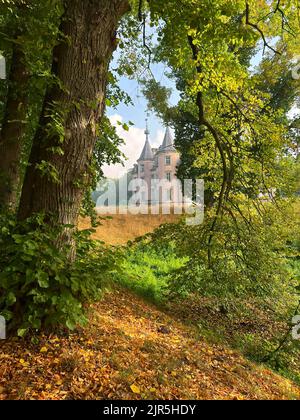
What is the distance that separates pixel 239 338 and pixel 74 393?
159 inches

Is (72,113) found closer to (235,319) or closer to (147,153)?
(235,319)

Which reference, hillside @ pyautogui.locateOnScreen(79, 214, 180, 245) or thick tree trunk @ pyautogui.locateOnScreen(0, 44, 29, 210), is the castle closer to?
hillside @ pyautogui.locateOnScreen(79, 214, 180, 245)

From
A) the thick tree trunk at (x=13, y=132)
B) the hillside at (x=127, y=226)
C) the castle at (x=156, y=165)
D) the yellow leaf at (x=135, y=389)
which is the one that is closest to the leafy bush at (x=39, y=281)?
the yellow leaf at (x=135, y=389)

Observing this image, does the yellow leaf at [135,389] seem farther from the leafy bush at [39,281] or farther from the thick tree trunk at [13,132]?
the thick tree trunk at [13,132]

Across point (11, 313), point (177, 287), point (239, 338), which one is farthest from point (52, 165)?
point (239, 338)

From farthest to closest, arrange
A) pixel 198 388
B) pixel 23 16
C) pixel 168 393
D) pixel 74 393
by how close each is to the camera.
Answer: pixel 23 16 → pixel 198 388 → pixel 168 393 → pixel 74 393

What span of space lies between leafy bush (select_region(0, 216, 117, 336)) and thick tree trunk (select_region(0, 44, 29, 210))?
2332mm

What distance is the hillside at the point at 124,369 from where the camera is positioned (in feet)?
8.67

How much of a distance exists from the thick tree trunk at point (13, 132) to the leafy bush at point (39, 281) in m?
2.33

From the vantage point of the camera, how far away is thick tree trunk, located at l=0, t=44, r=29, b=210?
5242 millimetres

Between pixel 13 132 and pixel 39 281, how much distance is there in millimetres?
3559

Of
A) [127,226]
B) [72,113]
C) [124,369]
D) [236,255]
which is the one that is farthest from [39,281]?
[127,226]

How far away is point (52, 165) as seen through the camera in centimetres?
317

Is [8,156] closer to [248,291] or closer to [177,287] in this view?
[177,287]
